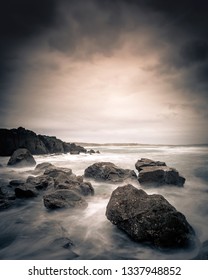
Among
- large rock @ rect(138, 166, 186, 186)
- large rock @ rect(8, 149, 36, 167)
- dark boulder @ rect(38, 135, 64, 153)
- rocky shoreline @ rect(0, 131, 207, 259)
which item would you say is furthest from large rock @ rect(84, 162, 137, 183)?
dark boulder @ rect(38, 135, 64, 153)

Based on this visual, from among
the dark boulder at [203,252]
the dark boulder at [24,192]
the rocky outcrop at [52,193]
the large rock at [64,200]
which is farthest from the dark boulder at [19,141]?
the dark boulder at [203,252]

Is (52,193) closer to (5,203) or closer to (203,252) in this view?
(5,203)

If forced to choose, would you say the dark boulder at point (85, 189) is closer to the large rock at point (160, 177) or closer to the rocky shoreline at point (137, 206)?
the rocky shoreline at point (137, 206)

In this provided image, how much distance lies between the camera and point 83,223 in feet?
17.0

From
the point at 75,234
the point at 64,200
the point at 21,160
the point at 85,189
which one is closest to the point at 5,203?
the point at 64,200

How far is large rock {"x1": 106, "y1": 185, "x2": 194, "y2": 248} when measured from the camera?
13.0 ft

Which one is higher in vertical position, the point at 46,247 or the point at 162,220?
the point at 162,220

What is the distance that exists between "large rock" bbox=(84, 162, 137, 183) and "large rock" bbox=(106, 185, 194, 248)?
5.10m

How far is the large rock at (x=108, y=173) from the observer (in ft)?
33.5

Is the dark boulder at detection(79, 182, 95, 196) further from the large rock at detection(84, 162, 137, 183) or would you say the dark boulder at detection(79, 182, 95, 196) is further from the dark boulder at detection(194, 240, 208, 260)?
the dark boulder at detection(194, 240, 208, 260)

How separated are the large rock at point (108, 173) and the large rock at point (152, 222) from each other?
510 cm
